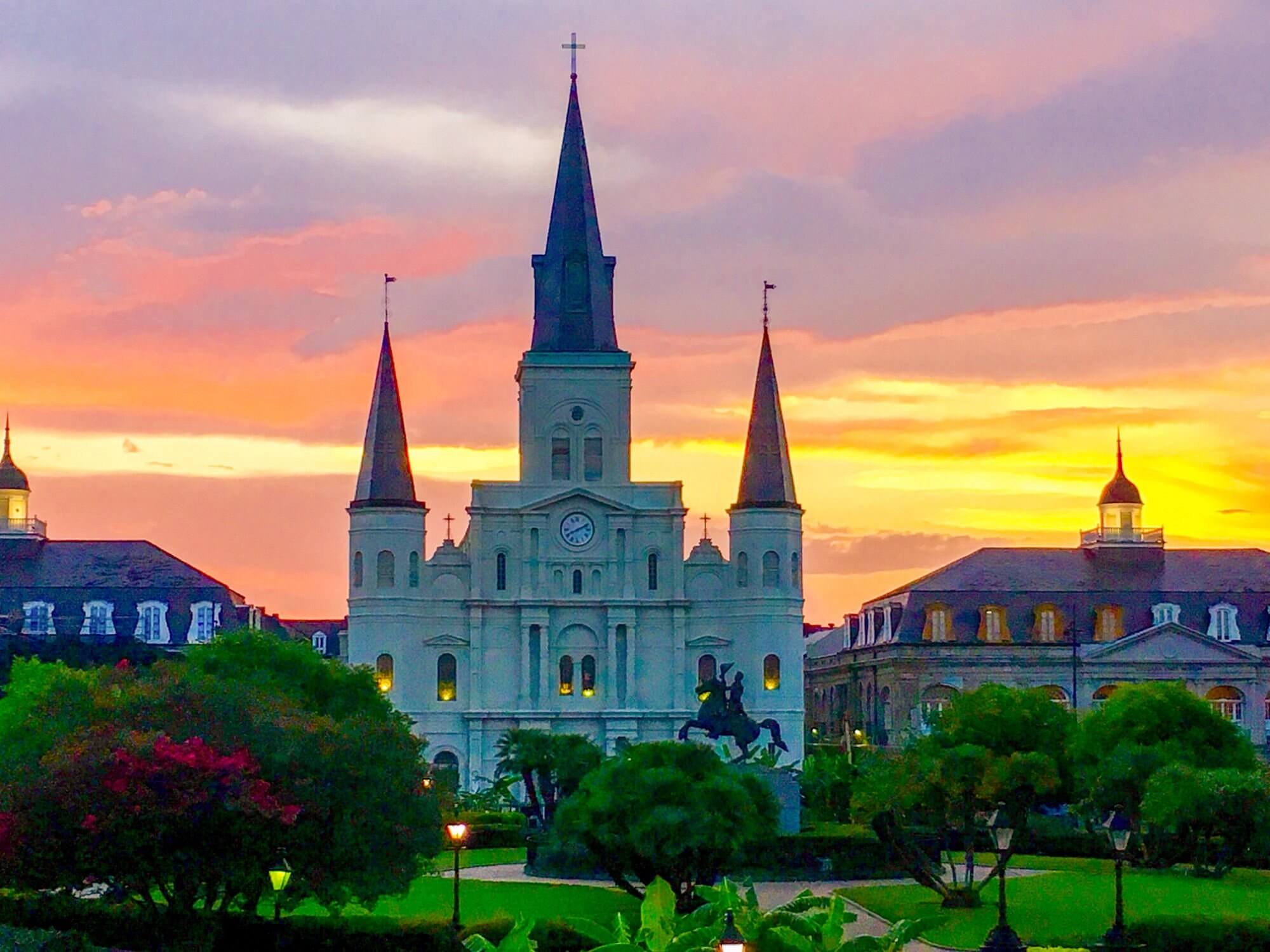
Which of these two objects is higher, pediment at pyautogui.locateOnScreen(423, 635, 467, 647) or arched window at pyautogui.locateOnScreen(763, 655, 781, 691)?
pediment at pyautogui.locateOnScreen(423, 635, 467, 647)

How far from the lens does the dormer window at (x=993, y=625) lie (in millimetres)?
110062

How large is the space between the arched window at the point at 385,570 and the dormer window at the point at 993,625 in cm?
2777

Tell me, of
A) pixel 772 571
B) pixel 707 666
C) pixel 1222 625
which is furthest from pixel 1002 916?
pixel 1222 625

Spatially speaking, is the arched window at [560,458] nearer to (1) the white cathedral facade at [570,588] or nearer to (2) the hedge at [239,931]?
(1) the white cathedral facade at [570,588]

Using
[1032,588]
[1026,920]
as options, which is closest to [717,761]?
[1026,920]

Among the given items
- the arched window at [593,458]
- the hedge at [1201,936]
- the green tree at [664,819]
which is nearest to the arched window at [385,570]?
the arched window at [593,458]

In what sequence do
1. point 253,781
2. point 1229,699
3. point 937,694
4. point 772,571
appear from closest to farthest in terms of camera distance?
point 253,781 → point 772,571 → point 1229,699 → point 937,694

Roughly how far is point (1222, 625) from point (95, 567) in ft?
175

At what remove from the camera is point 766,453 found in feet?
353

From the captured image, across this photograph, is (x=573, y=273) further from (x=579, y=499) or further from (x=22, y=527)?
(x=22, y=527)

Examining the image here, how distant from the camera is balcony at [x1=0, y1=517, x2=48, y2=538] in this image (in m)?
116

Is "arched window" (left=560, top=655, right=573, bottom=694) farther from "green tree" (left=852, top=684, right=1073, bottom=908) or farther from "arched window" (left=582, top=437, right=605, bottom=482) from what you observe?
"green tree" (left=852, top=684, right=1073, bottom=908)

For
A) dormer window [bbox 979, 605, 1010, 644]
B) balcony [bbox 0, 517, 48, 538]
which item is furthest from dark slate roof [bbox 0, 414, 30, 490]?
dormer window [bbox 979, 605, 1010, 644]

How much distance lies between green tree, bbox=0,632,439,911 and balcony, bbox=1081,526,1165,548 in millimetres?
75924
